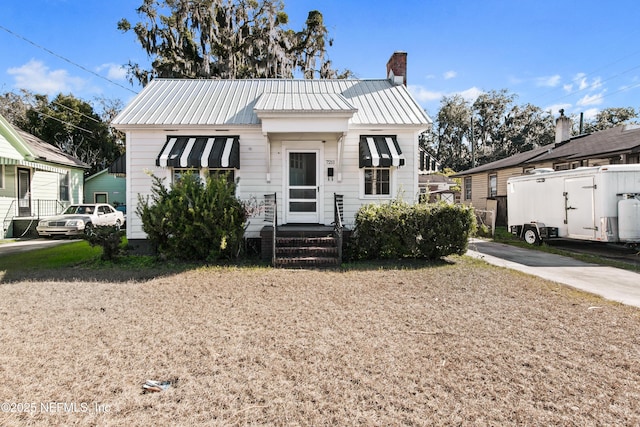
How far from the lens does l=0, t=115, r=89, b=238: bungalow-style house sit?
14.0 m

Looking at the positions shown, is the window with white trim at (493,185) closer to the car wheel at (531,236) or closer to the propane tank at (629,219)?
the car wheel at (531,236)

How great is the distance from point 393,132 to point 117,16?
2144cm

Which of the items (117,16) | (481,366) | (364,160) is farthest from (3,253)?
(117,16)

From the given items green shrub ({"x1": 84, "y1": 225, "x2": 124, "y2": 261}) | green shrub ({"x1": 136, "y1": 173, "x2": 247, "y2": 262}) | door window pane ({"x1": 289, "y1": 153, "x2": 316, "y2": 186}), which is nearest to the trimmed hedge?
door window pane ({"x1": 289, "y1": 153, "x2": 316, "y2": 186})

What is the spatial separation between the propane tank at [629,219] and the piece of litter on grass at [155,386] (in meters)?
11.9

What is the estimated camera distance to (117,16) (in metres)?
21.1

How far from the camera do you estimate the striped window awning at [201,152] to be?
901cm

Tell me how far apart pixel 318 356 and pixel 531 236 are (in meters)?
11.8

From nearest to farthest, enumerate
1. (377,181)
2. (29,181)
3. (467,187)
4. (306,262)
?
(306,262) → (377,181) → (29,181) → (467,187)

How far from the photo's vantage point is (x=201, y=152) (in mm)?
9328

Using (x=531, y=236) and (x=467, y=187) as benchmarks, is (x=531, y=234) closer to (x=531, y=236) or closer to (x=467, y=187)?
(x=531, y=236)

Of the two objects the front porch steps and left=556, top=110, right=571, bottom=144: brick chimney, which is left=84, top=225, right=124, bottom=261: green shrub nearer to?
the front porch steps

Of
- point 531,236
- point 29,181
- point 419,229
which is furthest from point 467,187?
point 29,181

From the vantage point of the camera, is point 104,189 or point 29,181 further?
point 104,189
